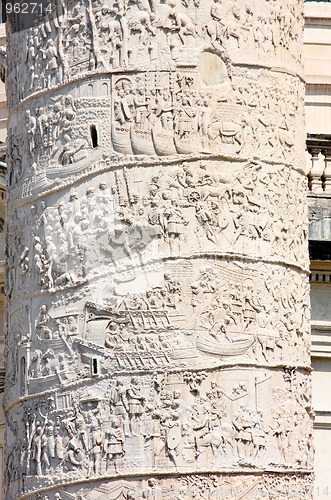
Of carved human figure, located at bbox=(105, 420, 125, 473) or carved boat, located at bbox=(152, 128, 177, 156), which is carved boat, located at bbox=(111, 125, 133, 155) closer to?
carved boat, located at bbox=(152, 128, 177, 156)

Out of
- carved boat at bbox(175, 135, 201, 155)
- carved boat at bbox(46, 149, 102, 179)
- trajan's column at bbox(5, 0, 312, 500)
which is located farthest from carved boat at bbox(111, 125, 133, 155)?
carved boat at bbox(175, 135, 201, 155)

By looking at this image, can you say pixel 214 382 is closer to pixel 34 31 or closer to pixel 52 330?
pixel 52 330

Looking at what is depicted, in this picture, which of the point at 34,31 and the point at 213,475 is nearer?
the point at 213,475

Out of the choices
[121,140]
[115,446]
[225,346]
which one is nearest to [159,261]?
[225,346]

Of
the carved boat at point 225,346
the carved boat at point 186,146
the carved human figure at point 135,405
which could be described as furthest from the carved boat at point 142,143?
the carved human figure at point 135,405

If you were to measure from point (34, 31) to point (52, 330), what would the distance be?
1849 mm

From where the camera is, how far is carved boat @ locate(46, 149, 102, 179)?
10.2 metres

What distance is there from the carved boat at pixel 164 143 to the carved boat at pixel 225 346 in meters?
1.09

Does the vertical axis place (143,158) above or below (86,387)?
above

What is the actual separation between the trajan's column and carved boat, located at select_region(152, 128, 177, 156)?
13 millimetres

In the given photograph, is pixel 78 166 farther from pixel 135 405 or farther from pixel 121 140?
pixel 135 405

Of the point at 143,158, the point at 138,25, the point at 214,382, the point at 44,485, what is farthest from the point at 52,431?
the point at 138,25

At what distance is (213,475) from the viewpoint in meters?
9.67

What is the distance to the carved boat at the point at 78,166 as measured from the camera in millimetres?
10156
